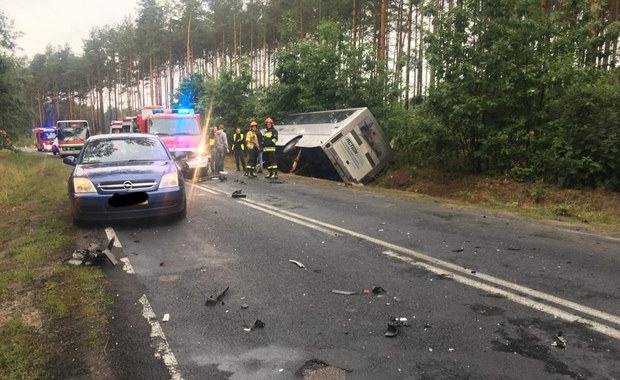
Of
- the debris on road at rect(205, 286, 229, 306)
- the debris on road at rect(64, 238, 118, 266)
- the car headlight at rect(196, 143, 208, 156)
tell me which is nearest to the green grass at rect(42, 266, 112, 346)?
the debris on road at rect(64, 238, 118, 266)

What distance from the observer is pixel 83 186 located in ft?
23.0

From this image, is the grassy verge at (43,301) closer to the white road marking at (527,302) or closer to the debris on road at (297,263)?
the debris on road at (297,263)

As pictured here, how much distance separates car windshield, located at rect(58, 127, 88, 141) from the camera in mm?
31922

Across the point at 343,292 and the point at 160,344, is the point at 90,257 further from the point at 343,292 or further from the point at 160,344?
the point at 343,292

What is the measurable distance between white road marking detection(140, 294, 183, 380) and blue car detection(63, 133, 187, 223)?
3.47 m

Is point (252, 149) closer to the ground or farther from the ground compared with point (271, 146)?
closer to the ground

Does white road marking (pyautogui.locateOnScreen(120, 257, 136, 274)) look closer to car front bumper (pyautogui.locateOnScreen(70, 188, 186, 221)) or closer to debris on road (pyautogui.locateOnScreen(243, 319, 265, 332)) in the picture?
car front bumper (pyautogui.locateOnScreen(70, 188, 186, 221))

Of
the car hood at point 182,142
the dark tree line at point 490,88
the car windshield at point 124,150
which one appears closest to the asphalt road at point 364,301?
the car windshield at point 124,150

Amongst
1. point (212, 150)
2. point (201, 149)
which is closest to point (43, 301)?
point (201, 149)

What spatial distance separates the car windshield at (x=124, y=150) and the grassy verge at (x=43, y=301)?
1.32 m

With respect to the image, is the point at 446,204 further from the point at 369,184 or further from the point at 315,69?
the point at 315,69

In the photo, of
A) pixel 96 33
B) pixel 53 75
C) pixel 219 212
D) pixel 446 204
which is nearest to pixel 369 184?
pixel 446 204

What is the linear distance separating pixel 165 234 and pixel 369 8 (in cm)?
2968

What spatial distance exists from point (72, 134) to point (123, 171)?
28.8 m
